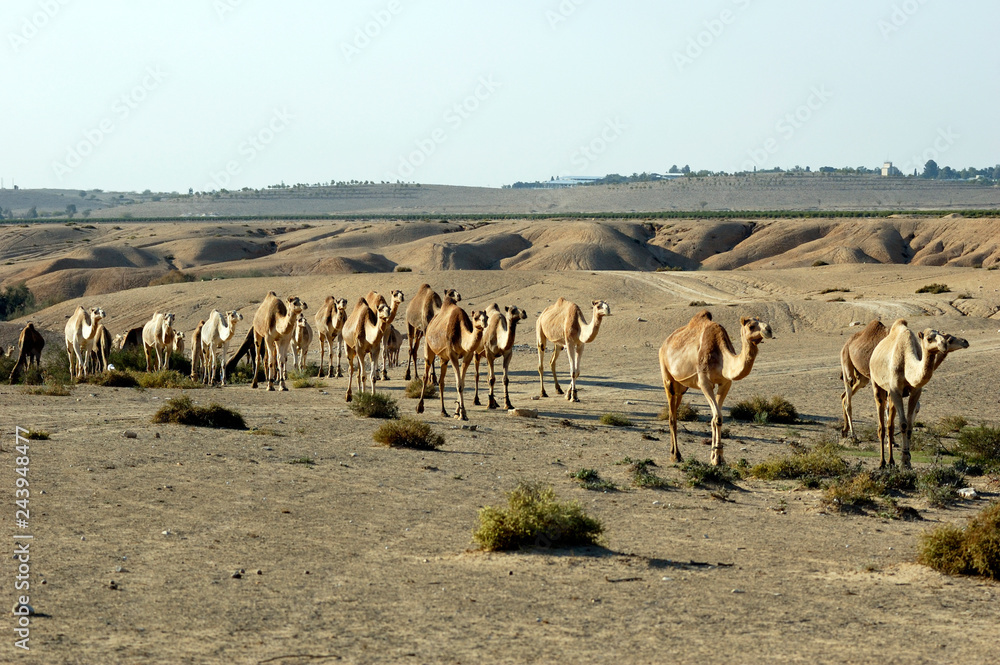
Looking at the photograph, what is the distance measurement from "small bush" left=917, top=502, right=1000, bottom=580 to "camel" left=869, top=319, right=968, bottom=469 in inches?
149

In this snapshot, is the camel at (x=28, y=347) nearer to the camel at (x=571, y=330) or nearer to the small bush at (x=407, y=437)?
the camel at (x=571, y=330)

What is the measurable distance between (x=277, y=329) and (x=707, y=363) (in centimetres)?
1172

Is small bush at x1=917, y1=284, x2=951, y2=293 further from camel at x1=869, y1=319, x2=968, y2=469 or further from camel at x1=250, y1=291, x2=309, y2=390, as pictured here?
camel at x1=869, y1=319, x2=968, y2=469

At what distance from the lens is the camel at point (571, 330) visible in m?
20.0

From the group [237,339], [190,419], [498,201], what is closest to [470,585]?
[190,419]

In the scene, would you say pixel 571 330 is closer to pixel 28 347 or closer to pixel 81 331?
pixel 81 331

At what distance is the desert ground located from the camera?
22.9 ft

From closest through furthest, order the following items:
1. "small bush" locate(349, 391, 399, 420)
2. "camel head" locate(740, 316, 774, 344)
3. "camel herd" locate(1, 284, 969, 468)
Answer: "camel head" locate(740, 316, 774, 344), "camel herd" locate(1, 284, 969, 468), "small bush" locate(349, 391, 399, 420)

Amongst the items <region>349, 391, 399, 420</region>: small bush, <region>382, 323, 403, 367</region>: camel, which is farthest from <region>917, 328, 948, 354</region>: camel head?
<region>382, 323, 403, 367</region>: camel

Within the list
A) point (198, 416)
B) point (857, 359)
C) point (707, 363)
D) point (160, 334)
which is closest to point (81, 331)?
point (160, 334)

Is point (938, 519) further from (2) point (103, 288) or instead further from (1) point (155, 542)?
(2) point (103, 288)

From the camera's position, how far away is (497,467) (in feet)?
44.6

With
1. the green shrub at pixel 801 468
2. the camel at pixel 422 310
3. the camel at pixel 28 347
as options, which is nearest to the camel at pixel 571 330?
the camel at pixel 422 310

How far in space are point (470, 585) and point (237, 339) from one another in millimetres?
27184
